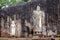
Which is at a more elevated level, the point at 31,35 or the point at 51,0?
the point at 51,0

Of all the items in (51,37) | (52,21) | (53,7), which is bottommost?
(51,37)

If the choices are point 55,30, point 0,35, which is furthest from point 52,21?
point 0,35

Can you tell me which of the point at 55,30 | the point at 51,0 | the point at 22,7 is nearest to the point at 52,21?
the point at 55,30

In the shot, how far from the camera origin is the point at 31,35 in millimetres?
8898

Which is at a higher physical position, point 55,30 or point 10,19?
point 10,19

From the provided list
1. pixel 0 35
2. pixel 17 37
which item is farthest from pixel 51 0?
pixel 0 35

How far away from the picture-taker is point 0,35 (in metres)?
9.05

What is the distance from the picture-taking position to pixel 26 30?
898cm

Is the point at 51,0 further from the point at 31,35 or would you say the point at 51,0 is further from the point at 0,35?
the point at 0,35

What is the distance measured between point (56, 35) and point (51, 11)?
1202 millimetres

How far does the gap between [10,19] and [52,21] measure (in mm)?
2075

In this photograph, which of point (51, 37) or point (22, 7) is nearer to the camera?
point (51, 37)

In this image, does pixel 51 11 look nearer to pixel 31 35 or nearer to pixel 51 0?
pixel 51 0

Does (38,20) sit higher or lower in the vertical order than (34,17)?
lower
